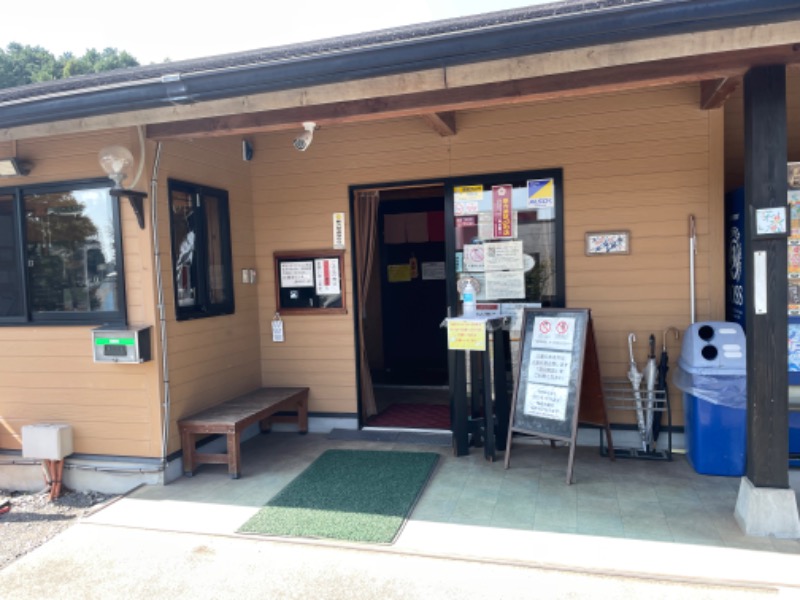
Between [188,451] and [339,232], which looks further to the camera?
[339,232]

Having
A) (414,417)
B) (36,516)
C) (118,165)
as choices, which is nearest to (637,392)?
(414,417)

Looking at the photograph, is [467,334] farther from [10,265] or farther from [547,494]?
[10,265]

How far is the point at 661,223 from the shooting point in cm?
412

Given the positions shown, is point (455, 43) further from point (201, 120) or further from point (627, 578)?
point (627, 578)

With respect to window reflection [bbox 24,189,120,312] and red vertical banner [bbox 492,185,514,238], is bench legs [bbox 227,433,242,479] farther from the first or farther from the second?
red vertical banner [bbox 492,185,514,238]

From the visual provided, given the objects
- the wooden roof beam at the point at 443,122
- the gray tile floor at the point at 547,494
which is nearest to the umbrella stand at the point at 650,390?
the gray tile floor at the point at 547,494

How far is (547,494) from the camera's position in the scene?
3475 millimetres

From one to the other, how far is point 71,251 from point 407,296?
13.2 ft

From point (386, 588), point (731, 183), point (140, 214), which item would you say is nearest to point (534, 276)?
point (731, 183)

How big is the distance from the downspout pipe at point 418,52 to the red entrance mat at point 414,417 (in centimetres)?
316

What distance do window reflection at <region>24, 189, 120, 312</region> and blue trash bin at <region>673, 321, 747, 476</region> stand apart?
4.02 meters

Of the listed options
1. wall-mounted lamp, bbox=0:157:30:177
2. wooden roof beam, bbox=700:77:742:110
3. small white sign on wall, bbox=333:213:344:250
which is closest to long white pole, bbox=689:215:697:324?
wooden roof beam, bbox=700:77:742:110

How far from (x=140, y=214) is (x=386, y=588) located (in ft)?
9.33

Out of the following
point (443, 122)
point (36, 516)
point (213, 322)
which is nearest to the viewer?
point (36, 516)
